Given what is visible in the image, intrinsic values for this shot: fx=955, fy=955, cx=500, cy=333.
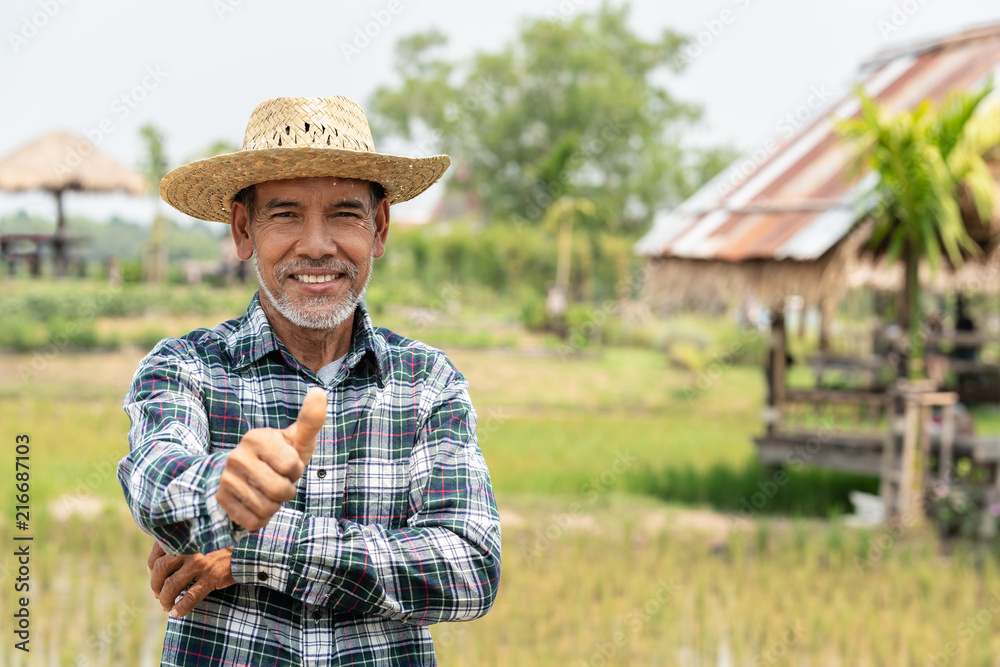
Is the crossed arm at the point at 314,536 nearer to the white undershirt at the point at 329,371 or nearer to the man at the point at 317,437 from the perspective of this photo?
the man at the point at 317,437

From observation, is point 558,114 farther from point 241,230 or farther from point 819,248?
point 241,230

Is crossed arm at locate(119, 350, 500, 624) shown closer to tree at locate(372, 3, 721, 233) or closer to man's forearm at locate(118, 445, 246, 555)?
man's forearm at locate(118, 445, 246, 555)

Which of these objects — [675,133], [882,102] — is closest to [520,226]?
[675,133]

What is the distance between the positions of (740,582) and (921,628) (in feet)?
3.34

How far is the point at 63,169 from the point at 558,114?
45.1 feet

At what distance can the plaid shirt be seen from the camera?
4.25 feet

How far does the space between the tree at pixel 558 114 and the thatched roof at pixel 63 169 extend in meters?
9.51

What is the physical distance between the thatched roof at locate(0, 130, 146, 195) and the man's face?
1798cm

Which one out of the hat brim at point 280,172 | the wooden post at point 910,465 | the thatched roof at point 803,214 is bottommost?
the wooden post at point 910,465

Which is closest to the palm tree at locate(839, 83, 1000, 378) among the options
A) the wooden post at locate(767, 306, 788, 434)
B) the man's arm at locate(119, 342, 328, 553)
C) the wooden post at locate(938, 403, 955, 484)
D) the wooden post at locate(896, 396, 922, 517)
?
the wooden post at locate(896, 396, 922, 517)

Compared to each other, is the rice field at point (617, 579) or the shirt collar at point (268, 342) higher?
the shirt collar at point (268, 342)

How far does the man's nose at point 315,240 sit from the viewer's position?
1.49 m

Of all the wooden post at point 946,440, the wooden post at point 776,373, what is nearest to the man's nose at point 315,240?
the wooden post at point 946,440

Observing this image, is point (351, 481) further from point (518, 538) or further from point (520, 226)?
point (520, 226)
